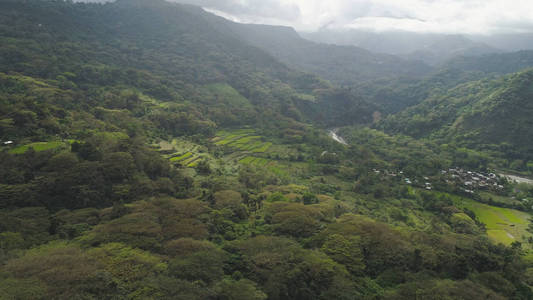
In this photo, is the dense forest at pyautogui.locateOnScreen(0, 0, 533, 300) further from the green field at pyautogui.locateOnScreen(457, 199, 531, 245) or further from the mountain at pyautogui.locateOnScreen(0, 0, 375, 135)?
the mountain at pyautogui.locateOnScreen(0, 0, 375, 135)

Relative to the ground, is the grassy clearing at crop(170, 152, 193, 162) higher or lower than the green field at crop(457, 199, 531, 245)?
lower

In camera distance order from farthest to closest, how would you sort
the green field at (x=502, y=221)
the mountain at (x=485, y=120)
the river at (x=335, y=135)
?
the river at (x=335, y=135)
the mountain at (x=485, y=120)
the green field at (x=502, y=221)

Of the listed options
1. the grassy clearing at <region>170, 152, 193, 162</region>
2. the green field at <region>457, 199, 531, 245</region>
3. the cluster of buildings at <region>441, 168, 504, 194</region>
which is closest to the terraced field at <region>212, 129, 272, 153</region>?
the grassy clearing at <region>170, 152, 193, 162</region>

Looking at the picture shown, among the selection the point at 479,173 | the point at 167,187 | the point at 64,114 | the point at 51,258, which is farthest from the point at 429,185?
the point at 64,114

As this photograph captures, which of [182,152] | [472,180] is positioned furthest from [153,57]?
[472,180]

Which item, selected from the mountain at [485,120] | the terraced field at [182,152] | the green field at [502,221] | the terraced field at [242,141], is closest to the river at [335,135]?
the mountain at [485,120]

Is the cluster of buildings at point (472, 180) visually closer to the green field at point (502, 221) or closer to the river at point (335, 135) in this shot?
the green field at point (502, 221)

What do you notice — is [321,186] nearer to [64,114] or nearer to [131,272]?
[131,272]
